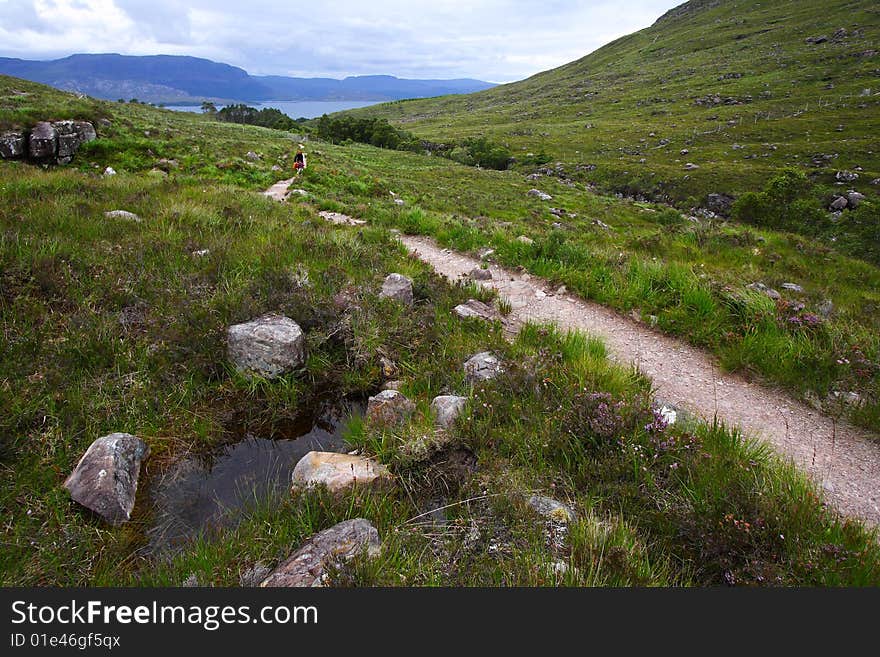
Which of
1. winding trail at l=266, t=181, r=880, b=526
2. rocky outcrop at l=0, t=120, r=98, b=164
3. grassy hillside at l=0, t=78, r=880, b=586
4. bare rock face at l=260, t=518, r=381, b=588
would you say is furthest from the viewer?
rocky outcrop at l=0, t=120, r=98, b=164

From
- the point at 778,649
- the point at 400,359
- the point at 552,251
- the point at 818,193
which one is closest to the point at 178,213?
the point at 400,359

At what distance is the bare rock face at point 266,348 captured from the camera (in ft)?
17.6

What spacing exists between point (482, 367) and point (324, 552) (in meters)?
3.09

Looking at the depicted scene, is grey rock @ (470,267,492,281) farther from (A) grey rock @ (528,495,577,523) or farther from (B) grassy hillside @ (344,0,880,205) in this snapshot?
(B) grassy hillside @ (344,0,880,205)

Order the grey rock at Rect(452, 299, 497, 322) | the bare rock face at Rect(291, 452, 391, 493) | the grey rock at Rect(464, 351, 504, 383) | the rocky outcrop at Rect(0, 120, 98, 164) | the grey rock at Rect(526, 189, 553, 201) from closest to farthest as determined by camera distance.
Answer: the bare rock face at Rect(291, 452, 391, 493) < the grey rock at Rect(464, 351, 504, 383) < the grey rock at Rect(452, 299, 497, 322) < the rocky outcrop at Rect(0, 120, 98, 164) < the grey rock at Rect(526, 189, 553, 201)

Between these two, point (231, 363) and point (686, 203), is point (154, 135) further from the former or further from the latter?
point (686, 203)

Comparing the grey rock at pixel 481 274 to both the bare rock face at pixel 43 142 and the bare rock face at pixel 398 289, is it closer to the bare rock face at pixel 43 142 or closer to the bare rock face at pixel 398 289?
the bare rock face at pixel 398 289

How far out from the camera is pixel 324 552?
2.92m

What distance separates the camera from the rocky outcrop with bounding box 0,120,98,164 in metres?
15.8

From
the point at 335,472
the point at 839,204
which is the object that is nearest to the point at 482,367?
the point at 335,472

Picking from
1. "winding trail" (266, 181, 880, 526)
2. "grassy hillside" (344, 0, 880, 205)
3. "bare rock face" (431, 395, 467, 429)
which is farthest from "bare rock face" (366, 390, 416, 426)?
"grassy hillside" (344, 0, 880, 205)

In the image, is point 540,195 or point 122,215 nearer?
point 122,215

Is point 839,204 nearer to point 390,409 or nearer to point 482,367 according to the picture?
point 482,367

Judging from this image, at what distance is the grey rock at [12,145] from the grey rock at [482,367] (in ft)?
66.1
